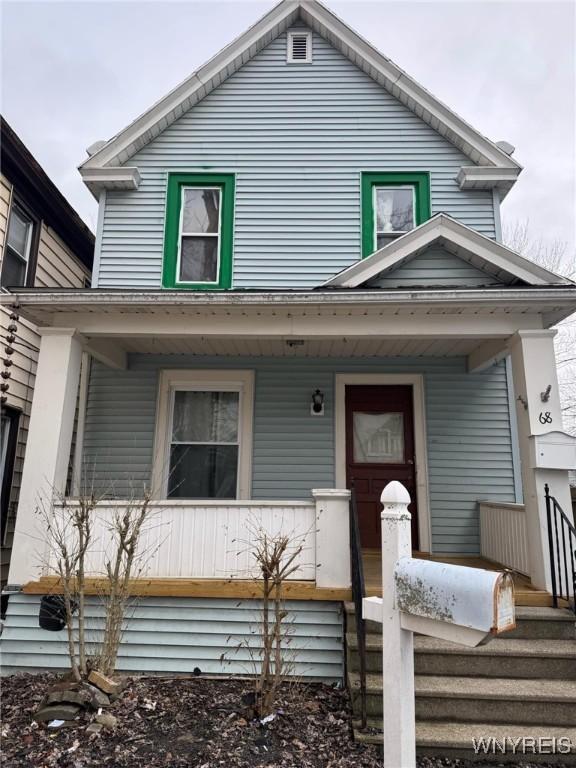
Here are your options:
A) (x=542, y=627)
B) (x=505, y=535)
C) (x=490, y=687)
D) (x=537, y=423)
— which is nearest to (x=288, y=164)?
(x=537, y=423)

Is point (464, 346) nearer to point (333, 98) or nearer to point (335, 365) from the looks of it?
point (335, 365)

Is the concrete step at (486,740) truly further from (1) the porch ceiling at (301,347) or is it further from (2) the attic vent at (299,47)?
(2) the attic vent at (299,47)

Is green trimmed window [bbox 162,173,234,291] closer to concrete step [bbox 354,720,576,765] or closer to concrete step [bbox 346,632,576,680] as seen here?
concrete step [bbox 346,632,576,680]

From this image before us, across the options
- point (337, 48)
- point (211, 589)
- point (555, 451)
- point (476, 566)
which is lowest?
point (211, 589)

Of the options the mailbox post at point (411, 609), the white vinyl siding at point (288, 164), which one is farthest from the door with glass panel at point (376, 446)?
the mailbox post at point (411, 609)

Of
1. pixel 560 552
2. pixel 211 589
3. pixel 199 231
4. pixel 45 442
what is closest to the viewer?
pixel 560 552

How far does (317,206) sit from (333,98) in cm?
169

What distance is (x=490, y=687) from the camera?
3.54 metres

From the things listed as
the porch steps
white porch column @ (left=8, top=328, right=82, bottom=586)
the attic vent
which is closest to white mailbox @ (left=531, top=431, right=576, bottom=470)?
the porch steps

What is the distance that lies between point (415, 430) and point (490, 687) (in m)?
3.29

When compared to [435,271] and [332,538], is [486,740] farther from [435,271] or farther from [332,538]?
[435,271]

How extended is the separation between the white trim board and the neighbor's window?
4.27ft

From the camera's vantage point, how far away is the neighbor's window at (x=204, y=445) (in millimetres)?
6457

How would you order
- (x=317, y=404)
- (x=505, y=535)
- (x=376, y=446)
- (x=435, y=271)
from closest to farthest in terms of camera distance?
(x=505, y=535) < (x=435, y=271) < (x=317, y=404) < (x=376, y=446)
